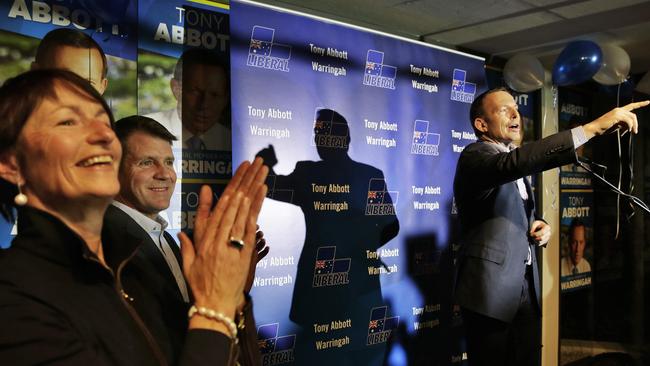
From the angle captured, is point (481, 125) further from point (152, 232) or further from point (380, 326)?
point (152, 232)

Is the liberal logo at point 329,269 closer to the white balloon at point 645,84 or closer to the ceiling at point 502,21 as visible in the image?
the ceiling at point 502,21

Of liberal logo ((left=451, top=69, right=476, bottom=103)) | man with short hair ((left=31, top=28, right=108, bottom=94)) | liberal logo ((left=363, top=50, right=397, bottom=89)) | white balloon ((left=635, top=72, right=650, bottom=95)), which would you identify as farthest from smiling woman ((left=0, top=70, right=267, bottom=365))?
white balloon ((left=635, top=72, right=650, bottom=95))

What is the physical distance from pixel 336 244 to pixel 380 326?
2.13ft

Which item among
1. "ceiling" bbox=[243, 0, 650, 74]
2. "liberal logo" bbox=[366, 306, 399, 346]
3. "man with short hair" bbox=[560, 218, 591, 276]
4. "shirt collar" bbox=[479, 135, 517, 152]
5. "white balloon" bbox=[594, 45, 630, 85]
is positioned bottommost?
"liberal logo" bbox=[366, 306, 399, 346]

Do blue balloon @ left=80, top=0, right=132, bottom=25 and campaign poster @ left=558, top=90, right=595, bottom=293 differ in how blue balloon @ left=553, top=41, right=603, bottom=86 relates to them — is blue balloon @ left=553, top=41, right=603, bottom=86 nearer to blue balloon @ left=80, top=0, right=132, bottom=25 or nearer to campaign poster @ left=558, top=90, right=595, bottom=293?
campaign poster @ left=558, top=90, right=595, bottom=293

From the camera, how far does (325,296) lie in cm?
296

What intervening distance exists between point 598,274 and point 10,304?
5288 millimetres

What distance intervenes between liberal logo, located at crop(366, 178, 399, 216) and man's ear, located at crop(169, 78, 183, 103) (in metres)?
1.26

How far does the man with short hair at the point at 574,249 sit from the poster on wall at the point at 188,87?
133 inches

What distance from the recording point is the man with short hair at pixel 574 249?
15.2ft

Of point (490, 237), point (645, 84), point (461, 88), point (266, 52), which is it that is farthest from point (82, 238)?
point (645, 84)

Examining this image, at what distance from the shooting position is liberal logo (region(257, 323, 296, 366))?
2719 millimetres

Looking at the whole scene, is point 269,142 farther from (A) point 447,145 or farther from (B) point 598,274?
(B) point 598,274

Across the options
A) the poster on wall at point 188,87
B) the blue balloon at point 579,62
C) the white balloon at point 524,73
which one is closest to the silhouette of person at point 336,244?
the poster on wall at point 188,87
